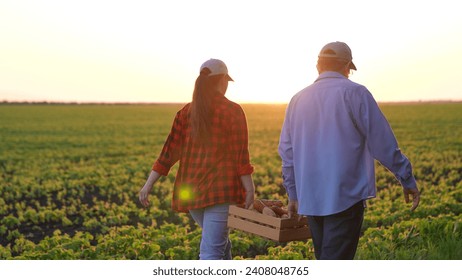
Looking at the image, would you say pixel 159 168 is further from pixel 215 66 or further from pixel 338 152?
pixel 338 152

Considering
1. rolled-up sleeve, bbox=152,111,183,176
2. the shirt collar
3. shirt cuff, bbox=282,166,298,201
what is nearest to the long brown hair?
rolled-up sleeve, bbox=152,111,183,176

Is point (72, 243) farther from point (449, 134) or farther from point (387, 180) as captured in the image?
point (449, 134)

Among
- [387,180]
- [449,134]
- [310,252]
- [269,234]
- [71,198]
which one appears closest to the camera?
[269,234]

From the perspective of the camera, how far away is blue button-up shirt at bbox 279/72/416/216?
3613mm

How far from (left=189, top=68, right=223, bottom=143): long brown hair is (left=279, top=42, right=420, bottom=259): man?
0.53m

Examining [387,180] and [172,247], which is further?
[387,180]

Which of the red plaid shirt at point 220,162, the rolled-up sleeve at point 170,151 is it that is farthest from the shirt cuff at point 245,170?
the rolled-up sleeve at point 170,151

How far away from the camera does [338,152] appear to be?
3609 millimetres

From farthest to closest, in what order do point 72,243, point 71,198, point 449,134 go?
1. point 449,134
2. point 71,198
3. point 72,243

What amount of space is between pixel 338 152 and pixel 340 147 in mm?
29

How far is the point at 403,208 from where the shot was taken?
10422 millimetres

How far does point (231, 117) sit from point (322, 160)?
640mm

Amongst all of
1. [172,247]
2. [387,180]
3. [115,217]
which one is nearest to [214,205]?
[172,247]

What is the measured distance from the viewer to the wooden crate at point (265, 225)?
12.7ft
